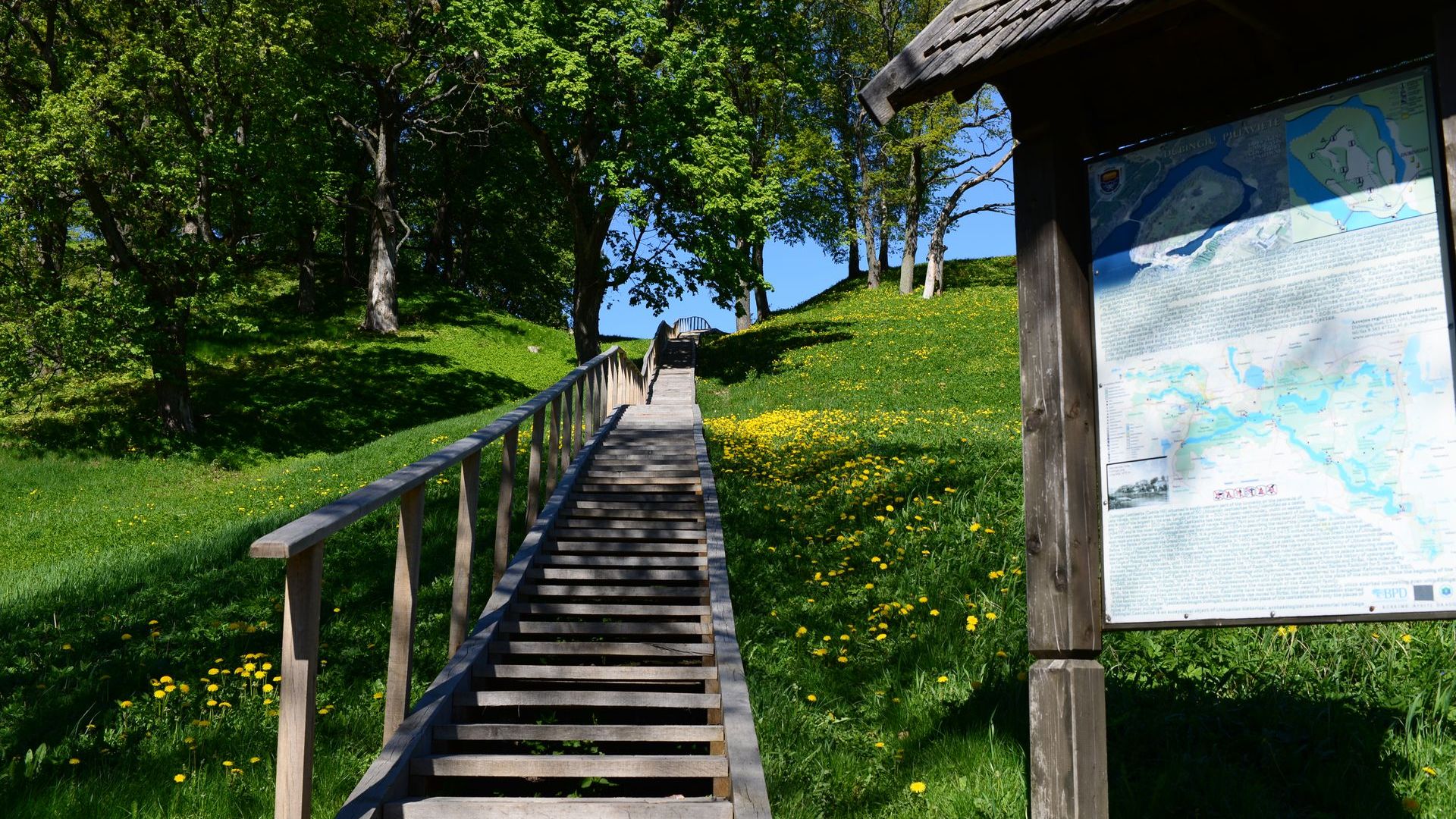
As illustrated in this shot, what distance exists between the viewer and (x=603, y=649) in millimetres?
5305

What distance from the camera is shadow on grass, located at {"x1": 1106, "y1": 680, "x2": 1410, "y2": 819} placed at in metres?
→ 3.51

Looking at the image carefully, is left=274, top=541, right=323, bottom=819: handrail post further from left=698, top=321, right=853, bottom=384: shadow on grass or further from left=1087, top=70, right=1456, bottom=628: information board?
left=698, top=321, right=853, bottom=384: shadow on grass

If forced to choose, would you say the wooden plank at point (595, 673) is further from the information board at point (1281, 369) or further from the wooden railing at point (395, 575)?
the information board at point (1281, 369)

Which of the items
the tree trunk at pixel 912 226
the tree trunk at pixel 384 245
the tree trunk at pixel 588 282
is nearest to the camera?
the tree trunk at pixel 588 282

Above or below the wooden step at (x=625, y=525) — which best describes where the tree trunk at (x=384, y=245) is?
above

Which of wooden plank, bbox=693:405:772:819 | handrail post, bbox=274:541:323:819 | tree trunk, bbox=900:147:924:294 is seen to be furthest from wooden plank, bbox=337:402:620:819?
tree trunk, bbox=900:147:924:294

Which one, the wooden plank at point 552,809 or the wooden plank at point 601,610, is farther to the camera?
the wooden plank at point 601,610

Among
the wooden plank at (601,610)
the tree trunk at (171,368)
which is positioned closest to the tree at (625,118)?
the tree trunk at (171,368)

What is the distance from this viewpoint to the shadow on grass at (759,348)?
78.4ft

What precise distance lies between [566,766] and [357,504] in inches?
57.5

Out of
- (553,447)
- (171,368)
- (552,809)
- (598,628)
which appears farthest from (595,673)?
(171,368)

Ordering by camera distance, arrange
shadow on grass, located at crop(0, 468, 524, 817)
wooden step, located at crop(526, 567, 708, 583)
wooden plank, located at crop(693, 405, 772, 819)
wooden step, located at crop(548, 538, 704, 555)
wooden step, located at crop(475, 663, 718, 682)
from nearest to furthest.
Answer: wooden plank, located at crop(693, 405, 772, 819)
shadow on grass, located at crop(0, 468, 524, 817)
wooden step, located at crop(475, 663, 718, 682)
wooden step, located at crop(526, 567, 708, 583)
wooden step, located at crop(548, 538, 704, 555)

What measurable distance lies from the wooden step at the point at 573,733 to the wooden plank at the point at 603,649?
0.91 meters

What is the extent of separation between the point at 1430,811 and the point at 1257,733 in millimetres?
704
